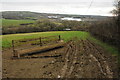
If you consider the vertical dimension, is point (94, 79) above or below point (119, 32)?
below

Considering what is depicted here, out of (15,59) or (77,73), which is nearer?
(77,73)

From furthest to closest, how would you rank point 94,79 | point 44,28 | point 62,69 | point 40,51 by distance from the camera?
point 44,28 → point 40,51 → point 62,69 → point 94,79

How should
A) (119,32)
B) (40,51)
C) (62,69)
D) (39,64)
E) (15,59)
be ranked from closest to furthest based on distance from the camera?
(62,69)
(39,64)
(15,59)
(119,32)
(40,51)

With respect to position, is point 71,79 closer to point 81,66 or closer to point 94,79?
point 94,79

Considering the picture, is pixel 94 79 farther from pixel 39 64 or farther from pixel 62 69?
pixel 39 64

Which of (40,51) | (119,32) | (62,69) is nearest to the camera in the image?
(62,69)

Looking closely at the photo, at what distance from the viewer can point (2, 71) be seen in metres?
7.57

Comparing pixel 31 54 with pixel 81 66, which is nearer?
pixel 81 66

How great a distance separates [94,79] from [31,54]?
20.7ft

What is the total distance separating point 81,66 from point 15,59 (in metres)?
4.70

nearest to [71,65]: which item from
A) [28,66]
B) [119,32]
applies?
[28,66]

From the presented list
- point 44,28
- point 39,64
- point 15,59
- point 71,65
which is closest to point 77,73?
point 71,65

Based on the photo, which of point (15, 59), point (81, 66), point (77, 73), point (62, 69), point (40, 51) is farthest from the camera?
point (40, 51)

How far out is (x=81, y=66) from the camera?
26.4 feet
